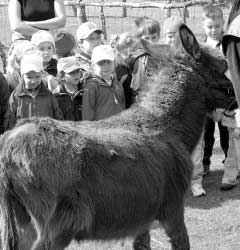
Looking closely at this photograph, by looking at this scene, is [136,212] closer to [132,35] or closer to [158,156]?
[158,156]

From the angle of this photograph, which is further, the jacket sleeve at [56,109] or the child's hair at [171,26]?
the child's hair at [171,26]

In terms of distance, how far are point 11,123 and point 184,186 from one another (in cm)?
218

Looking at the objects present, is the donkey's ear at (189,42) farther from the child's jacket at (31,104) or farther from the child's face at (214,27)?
the child's face at (214,27)

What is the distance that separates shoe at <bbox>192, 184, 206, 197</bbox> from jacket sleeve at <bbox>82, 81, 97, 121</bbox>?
1814 millimetres

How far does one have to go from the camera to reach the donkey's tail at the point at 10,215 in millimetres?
3699

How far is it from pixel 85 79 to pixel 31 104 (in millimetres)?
717

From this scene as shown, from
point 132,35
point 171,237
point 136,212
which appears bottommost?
point 171,237

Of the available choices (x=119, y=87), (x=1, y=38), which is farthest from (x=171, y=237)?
(x=1, y=38)

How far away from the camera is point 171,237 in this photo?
14.6 ft

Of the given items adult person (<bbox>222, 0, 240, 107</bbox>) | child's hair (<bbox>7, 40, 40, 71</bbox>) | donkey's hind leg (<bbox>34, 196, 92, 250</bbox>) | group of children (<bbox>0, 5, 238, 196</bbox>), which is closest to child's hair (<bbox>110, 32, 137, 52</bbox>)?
group of children (<bbox>0, 5, 238, 196</bbox>)

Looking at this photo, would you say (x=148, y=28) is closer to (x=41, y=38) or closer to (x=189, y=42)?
(x=41, y=38)

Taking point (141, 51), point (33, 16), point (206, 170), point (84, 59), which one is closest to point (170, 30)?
point (141, 51)

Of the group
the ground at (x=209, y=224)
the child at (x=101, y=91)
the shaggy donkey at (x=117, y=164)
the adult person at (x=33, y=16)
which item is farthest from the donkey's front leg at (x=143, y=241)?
the adult person at (x=33, y=16)

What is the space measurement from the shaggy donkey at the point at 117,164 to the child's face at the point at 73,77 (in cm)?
130
